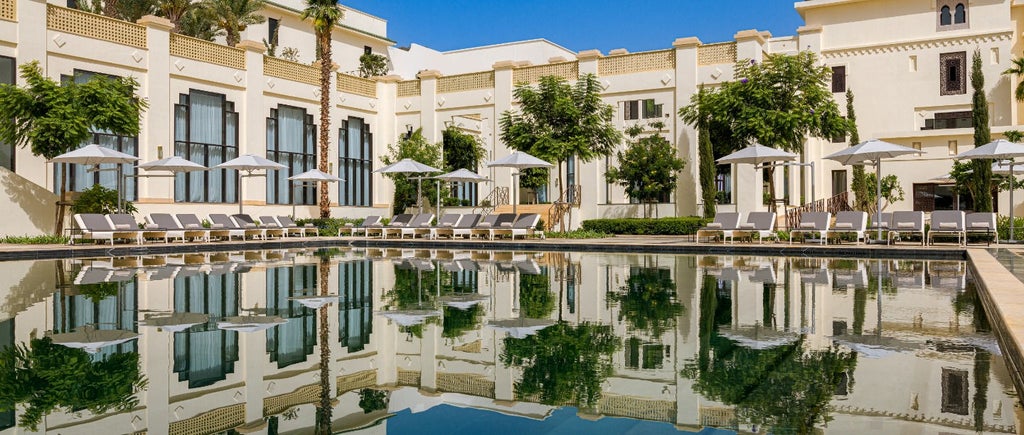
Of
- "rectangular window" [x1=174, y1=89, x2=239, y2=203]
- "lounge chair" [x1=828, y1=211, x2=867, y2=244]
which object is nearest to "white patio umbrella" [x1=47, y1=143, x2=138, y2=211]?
"rectangular window" [x1=174, y1=89, x2=239, y2=203]

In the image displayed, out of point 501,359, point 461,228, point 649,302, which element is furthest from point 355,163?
point 501,359

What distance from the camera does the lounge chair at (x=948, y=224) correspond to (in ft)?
56.6

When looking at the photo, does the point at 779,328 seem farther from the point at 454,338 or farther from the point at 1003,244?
the point at 1003,244

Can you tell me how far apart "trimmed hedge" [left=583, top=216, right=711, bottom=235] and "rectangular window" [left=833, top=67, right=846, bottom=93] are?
11.9m

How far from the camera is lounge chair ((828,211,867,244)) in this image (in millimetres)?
18047

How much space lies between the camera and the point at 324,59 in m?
27.7

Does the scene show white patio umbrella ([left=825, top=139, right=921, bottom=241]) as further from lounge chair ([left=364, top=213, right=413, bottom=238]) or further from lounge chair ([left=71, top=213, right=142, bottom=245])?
lounge chair ([left=71, top=213, right=142, bottom=245])

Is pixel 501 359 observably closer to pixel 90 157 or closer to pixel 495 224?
pixel 90 157

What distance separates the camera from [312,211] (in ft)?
95.4

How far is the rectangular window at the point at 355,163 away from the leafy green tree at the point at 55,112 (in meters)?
10.9

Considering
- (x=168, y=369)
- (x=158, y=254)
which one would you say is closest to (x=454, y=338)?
(x=168, y=369)

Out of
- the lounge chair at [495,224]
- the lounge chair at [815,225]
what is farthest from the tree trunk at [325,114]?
the lounge chair at [815,225]

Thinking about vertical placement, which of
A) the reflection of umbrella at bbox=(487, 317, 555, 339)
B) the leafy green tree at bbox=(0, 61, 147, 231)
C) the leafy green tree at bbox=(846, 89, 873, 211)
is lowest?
the reflection of umbrella at bbox=(487, 317, 555, 339)

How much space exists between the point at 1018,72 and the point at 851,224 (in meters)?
17.4
